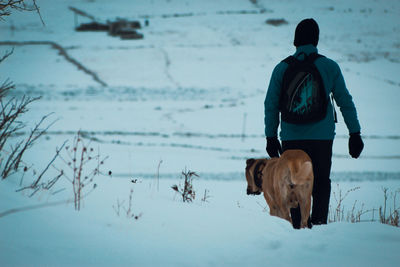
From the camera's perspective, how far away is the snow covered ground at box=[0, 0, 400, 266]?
268 cm

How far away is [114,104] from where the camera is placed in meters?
18.6

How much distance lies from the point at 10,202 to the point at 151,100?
1686 cm

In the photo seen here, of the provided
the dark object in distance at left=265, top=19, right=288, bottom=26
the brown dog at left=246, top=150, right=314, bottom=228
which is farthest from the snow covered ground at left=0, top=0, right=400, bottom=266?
the dark object in distance at left=265, top=19, right=288, bottom=26

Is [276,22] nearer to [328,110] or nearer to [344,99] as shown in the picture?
[344,99]

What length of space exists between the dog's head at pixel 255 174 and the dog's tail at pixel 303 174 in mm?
639

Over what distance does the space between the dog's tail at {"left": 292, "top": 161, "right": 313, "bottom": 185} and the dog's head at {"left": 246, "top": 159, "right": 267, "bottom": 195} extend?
639 millimetres

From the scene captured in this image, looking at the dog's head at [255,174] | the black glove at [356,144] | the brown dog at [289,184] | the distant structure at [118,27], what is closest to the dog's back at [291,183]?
the brown dog at [289,184]

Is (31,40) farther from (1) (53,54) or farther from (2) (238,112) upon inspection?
(2) (238,112)

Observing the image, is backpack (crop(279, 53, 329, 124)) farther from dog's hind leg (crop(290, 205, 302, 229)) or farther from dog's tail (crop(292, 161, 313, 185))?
dog's hind leg (crop(290, 205, 302, 229))

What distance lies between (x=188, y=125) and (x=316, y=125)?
11.5m

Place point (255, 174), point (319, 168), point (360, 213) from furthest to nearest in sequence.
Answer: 1. point (360, 213)
2. point (255, 174)
3. point (319, 168)

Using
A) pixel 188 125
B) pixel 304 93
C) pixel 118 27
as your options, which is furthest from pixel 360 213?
pixel 118 27

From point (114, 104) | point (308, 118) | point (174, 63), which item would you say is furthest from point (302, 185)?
point (174, 63)

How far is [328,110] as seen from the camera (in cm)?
337
